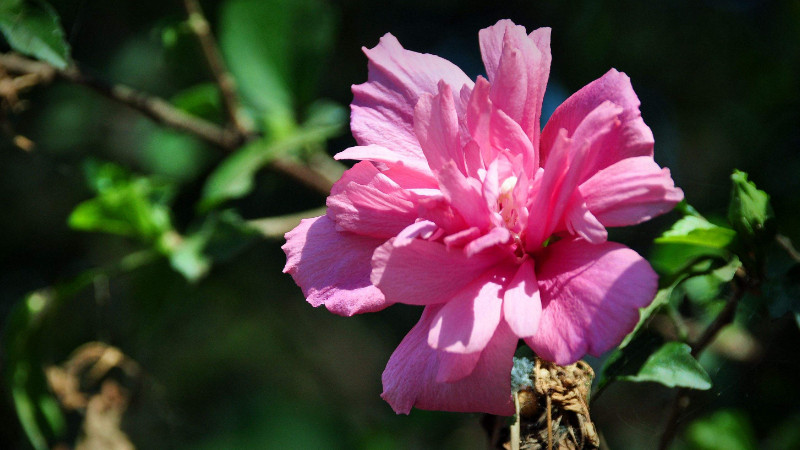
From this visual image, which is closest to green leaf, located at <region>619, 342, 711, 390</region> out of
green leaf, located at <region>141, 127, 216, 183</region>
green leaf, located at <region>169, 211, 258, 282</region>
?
green leaf, located at <region>169, 211, 258, 282</region>

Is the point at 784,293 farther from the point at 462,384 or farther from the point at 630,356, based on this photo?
the point at 462,384

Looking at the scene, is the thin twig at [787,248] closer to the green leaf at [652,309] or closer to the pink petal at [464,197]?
the green leaf at [652,309]

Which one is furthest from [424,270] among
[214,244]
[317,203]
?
[317,203]

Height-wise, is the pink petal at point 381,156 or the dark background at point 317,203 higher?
the pink petal at point 381,156

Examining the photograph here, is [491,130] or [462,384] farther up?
[491,130]

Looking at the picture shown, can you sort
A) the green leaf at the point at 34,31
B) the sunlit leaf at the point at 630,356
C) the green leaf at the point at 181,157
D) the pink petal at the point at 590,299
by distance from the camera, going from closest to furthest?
the pink petal at the point at 590,299, the sunlit leaf at the point at 630,356, the green leaf at the point at 34,31, the green leaf at the point at 181,157

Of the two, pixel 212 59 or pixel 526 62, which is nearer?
pixel 526 62

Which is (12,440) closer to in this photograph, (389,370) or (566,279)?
(389,370)

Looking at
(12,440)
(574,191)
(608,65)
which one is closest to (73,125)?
(12,440)

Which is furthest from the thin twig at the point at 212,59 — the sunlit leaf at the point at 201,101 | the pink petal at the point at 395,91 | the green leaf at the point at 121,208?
the pink petal at the point at 395,91
